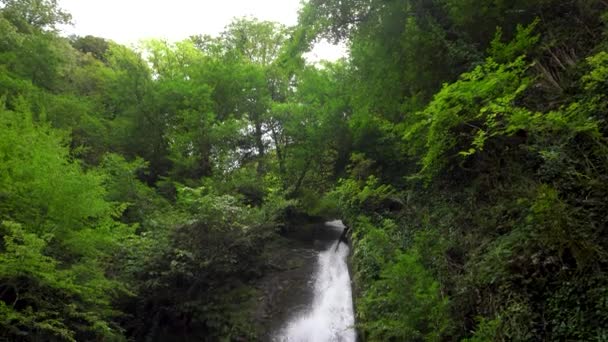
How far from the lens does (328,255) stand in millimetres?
15617

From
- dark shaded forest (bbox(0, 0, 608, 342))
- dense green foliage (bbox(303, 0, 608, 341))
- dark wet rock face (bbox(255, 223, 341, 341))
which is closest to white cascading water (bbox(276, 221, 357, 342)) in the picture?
dark wet rock face (bbox(255, 223, 341, 341))

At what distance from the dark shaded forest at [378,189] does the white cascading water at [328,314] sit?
39.9 inches

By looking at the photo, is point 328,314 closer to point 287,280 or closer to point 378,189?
point 287,280

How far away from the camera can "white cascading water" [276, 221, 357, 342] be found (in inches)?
394

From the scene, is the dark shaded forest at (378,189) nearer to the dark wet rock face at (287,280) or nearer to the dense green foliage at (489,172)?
the dense green foliage at (489,172)

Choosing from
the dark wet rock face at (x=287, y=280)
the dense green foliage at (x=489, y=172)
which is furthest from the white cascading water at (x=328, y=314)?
the dense green foliage at (x=489, y=172)

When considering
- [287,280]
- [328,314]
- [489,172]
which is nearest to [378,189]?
[489,172]

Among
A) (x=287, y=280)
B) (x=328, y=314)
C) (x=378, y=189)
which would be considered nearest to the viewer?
(x=378, y=189)

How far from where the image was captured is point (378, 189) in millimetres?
8289

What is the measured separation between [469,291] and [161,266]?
819 cm

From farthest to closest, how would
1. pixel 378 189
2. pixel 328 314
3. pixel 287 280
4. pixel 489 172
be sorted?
pixel 287 280 < pixel 328 314 < pixel 378 189 < pixel 489 172

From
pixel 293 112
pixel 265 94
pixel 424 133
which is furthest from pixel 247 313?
pixel 265 94

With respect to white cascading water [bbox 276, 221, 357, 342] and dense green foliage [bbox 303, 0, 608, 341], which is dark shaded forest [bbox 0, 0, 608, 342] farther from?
white cascading water [bbox 276, 221, 357, 342]

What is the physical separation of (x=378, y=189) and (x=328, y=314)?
462 cm
